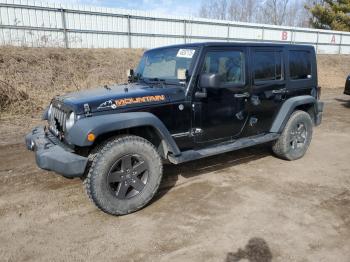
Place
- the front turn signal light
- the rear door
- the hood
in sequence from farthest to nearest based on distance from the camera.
→ the rear door, the hood, the front turn signal light

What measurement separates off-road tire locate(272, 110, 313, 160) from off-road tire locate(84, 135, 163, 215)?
246cm

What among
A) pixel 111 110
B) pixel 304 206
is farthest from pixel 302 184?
pixel 111 110

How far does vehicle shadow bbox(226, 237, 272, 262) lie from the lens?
2.72m

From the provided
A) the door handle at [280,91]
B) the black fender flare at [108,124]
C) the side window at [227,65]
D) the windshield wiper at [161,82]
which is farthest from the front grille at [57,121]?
the door handle at [280,91]

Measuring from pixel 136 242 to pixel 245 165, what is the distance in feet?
8.52

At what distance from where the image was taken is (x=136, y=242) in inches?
118

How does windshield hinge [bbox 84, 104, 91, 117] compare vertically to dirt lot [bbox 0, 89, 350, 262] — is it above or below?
above

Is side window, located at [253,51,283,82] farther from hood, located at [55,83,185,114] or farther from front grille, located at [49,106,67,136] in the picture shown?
front grille, located at [49,106,67,136]

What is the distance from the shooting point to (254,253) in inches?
110

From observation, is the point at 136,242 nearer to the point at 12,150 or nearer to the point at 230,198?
the point at 230,198

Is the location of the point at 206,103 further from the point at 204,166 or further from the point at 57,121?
the point at 57,121

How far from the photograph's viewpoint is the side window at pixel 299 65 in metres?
5.11

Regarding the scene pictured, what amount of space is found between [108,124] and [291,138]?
333 centimetres

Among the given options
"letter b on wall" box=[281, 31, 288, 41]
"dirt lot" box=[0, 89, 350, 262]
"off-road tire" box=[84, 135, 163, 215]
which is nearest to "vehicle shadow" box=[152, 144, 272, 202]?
Result: "dirt lot" box=[0, 89, 350, 262]
